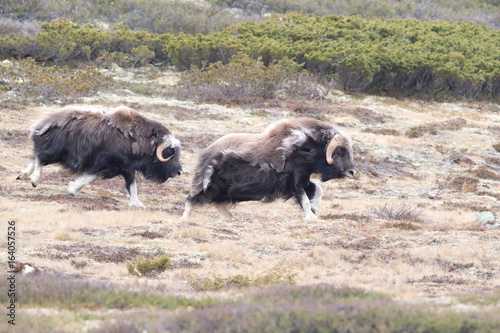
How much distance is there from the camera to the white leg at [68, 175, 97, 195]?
12570 millimetres

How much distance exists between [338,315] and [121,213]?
7.04 meters

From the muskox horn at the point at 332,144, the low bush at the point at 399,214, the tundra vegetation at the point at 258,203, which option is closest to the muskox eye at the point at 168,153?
the tundra vegetation at the point at 258,203

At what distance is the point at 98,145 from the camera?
1241 centimetres

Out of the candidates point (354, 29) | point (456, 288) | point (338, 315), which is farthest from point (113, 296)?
point (354, 29)

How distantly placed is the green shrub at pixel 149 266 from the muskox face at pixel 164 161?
501cm

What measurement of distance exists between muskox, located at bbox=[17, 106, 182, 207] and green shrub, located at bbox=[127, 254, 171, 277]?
4710 mm

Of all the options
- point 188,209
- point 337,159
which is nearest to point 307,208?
point 337,159

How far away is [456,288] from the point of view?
296 inches

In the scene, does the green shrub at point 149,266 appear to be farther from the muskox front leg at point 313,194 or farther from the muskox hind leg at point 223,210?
the muskox front leg at point 313,194

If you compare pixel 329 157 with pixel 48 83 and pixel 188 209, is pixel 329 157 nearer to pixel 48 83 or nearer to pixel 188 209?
pixel 188 209

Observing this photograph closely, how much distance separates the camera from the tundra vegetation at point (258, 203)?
223 inches

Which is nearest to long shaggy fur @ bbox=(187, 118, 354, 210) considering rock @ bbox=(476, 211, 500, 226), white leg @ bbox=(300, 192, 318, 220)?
white leg @ bbox=(300, 192, 318, 220)

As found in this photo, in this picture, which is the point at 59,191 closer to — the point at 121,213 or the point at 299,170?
the point at 121,213

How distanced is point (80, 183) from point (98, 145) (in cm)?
74
